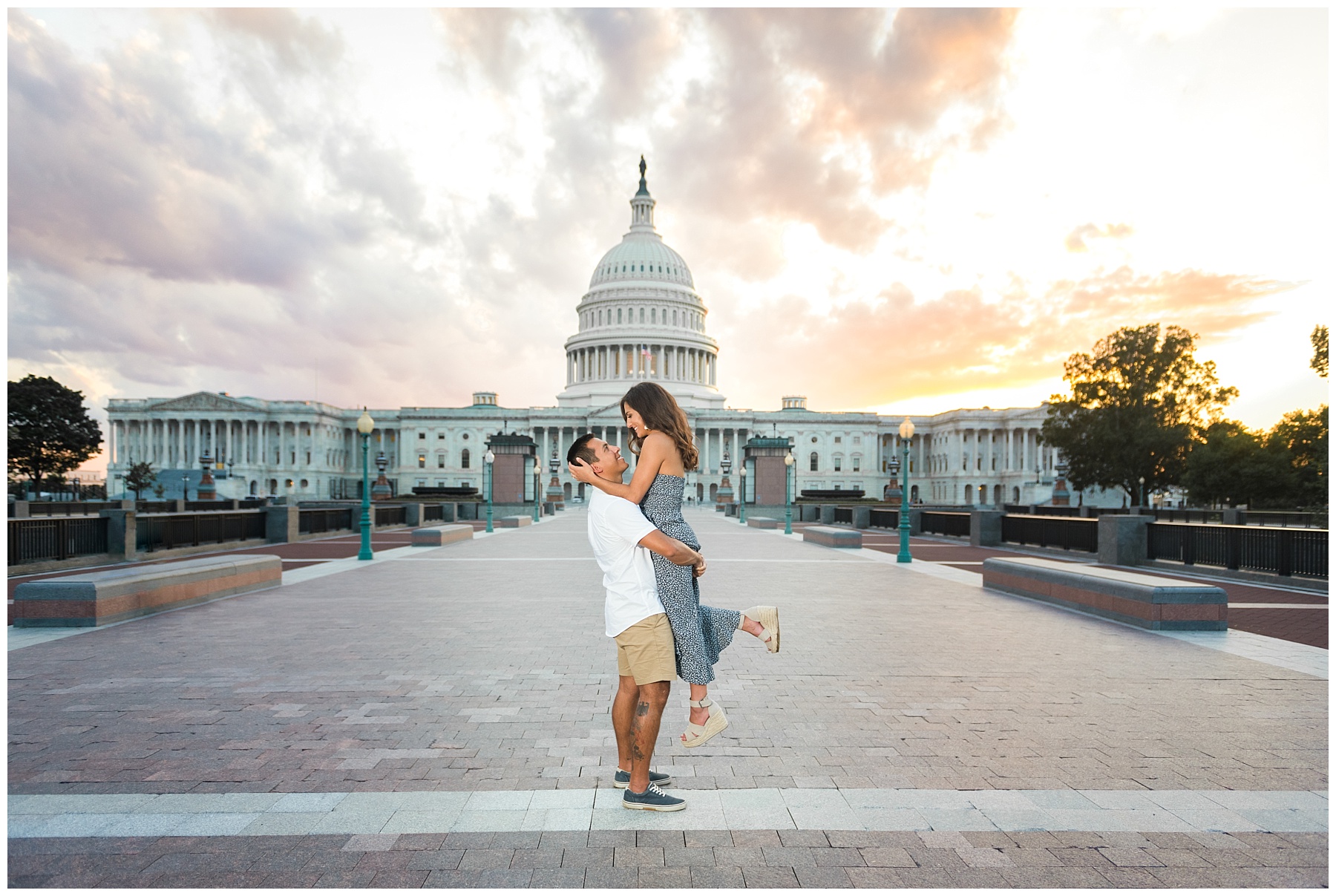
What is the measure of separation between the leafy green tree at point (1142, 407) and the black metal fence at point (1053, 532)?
28.0 meters

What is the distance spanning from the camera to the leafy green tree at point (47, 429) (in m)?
73.4

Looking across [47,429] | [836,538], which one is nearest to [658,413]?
[836,538]

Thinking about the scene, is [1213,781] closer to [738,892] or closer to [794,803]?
[794,803]

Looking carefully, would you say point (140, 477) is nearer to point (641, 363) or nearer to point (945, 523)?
point (641, 363)

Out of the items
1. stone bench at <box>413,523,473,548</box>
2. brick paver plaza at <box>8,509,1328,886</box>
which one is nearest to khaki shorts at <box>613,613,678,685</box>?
brick paver plaza at <box>8,509,1328,886</box>

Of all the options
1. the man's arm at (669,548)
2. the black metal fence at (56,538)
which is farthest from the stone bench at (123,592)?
the man's arm at (669,548)

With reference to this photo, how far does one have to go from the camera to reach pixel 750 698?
7043mm

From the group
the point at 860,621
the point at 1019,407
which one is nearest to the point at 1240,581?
the point at 860,621

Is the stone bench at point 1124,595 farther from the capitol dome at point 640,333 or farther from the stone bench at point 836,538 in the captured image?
the capitol dome at point 640,333

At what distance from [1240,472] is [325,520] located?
65.6 m

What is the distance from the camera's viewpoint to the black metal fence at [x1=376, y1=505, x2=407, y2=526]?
3550cm

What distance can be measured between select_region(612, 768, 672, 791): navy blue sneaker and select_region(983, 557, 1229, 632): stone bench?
833 cm

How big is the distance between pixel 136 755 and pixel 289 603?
724 cm

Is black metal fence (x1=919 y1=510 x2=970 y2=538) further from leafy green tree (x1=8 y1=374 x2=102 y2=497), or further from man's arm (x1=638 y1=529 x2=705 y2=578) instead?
leafy green tree (x1=8 y1=374 x2=102 y2=497)
